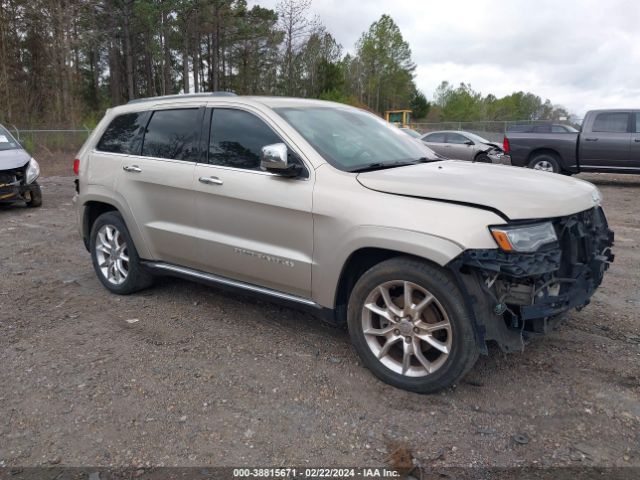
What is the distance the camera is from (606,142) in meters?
13.0

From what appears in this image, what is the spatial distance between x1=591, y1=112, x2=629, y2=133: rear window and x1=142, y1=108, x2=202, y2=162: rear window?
11856 mm

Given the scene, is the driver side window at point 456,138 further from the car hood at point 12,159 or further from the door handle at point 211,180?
the door handle at point 211,180

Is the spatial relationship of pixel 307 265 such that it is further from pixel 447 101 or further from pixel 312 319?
pixel 447 101

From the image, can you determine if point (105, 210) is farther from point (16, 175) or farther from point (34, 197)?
point (34, 197)

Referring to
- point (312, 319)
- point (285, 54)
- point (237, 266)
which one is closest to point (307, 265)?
point (237, 266)

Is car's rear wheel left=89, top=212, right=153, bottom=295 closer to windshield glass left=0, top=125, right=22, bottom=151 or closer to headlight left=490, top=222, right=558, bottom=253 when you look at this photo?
headlight left=490, top=222, right=558, bottom=253

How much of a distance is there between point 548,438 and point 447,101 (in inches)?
3562

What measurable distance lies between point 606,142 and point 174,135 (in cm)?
1182

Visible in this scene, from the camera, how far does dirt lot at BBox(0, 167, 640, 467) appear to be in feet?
9.21

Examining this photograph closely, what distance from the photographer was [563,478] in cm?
257

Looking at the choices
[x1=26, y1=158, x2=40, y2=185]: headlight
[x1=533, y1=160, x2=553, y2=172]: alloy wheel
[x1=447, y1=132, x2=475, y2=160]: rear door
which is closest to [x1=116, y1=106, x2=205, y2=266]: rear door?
[x1=26, y1=158, x2=40, y2=185]: headlight

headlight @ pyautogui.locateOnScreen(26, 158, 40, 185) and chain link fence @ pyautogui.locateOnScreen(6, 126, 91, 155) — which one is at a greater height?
chain link fence @ pyautogui.locateOnScreen(6, 126, 91, 155)

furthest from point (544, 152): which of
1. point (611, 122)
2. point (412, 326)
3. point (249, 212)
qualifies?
point (412, 326)

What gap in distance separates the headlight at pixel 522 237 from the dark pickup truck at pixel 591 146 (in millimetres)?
11440
